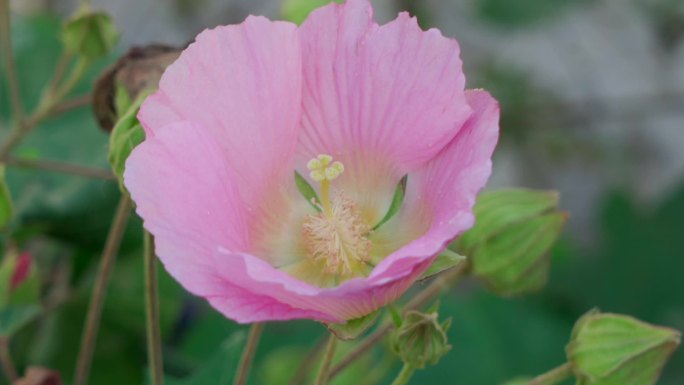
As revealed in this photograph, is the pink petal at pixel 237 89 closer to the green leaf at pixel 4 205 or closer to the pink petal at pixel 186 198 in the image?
the pink petal at pixel 186 198

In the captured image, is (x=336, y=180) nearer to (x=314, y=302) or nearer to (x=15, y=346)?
(x=314, y=302)

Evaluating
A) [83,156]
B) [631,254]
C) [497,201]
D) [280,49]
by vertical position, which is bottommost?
[631,254]

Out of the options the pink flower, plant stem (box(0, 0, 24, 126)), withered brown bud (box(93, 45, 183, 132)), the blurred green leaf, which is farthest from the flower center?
the blurred green leaf

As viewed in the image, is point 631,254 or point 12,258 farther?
point 631,254

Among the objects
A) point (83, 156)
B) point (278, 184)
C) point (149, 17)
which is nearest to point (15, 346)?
point (83, 156)

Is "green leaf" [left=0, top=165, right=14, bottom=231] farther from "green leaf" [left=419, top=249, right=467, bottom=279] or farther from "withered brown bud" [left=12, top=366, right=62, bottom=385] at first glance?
"green leaf" [left=419, top=249, right=467, bottom=279]
